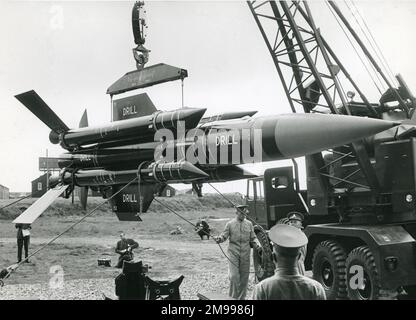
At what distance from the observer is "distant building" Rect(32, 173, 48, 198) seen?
28.1 ft

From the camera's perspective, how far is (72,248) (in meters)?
15.7

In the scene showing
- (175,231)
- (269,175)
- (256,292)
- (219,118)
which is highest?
(219,118)

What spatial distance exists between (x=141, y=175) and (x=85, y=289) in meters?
3.19

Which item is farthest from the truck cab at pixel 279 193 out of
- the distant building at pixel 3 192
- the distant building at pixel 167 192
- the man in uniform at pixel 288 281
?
the distant building at pixel 3 192

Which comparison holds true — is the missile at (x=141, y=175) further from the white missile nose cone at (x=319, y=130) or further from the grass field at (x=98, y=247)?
the grass field at (x=98, y=247)

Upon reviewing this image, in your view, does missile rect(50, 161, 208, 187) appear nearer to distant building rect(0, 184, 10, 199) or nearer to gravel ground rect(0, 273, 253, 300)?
gravel ground rect(0, 273, 253, 300)

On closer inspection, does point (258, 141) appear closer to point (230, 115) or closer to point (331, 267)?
point (230, 115)

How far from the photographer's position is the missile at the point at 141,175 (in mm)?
5984

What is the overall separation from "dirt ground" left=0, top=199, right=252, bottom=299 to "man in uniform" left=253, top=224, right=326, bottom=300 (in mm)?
4880

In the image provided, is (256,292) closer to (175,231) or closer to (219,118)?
(219,118)

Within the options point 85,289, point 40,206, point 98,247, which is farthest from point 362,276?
point 98,247

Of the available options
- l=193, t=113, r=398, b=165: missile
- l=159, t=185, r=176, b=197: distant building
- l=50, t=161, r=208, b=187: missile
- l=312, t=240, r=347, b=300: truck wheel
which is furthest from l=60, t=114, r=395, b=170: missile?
l=312, t=240, r=347, b=300: truck wheel
